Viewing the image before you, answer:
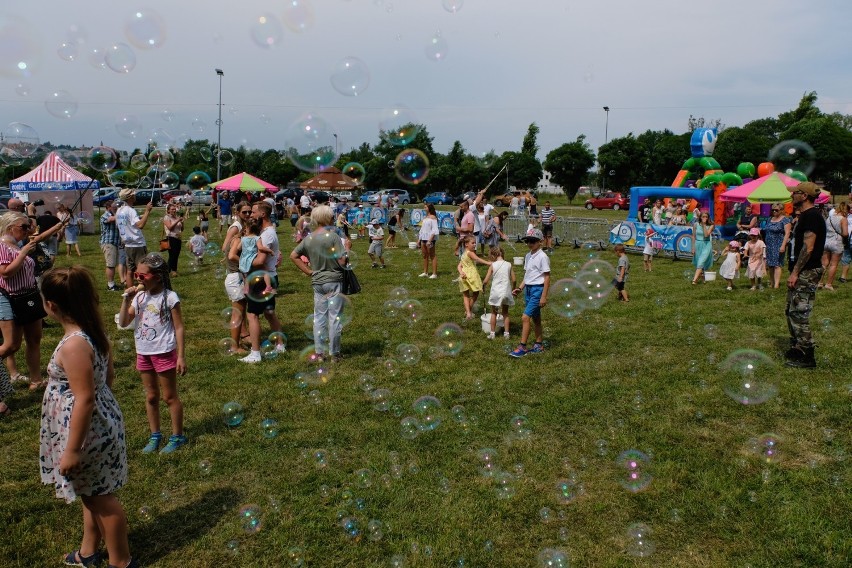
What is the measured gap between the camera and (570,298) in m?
8.04

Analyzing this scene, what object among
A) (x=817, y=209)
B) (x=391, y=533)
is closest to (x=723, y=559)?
(x=391, y=533)

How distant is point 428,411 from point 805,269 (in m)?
4.63

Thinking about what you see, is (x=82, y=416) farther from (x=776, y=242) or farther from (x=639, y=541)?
(x=776, y=242)

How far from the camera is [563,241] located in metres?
21.2

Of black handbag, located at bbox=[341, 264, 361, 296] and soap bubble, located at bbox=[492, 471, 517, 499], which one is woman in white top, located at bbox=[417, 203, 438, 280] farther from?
soap bubble, located at bbox=[492, 471, 517, 499]

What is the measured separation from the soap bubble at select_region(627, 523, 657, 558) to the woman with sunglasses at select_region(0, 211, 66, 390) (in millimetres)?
5712

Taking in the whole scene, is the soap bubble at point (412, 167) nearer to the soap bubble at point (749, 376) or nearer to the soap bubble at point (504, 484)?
the soap bubble at point (749, 376)

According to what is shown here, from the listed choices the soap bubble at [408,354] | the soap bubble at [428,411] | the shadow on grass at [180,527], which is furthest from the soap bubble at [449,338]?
the shadow on grass at [180,527]

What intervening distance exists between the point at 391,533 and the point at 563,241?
722 inches

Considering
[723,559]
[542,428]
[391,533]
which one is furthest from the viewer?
[542,428]

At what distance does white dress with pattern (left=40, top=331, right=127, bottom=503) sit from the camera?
3.26m

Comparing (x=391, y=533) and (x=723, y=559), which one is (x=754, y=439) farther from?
(x=391, y=533)

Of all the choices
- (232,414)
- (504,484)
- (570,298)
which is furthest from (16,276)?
(570,298)

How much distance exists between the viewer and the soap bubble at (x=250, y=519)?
3.96 m
